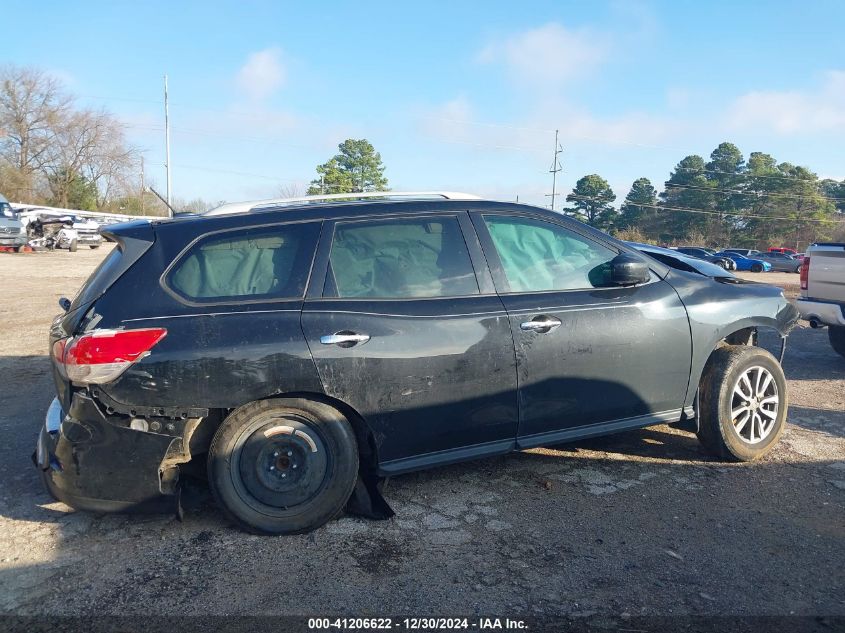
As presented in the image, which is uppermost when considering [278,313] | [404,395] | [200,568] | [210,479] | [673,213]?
[673,213]

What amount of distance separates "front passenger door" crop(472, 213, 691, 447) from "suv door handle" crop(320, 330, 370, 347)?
2.86 ft

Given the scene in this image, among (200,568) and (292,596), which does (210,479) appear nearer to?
(200,568)

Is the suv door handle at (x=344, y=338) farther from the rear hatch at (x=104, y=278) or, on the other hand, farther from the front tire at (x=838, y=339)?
the front tire at (x=838, y=339)

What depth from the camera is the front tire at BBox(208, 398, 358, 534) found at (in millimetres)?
3398

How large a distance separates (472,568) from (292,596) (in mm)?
819

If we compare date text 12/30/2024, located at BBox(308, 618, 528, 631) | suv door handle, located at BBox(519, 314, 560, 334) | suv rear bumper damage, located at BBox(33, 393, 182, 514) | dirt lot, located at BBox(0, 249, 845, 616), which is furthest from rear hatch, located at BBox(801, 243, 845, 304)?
Answer: suv rear bumper damage, located at BBox(33, 393, 182, 514)

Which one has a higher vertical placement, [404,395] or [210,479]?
[404,395]

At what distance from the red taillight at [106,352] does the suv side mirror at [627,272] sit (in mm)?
2596

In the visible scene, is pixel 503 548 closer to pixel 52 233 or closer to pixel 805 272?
pixel 805 272

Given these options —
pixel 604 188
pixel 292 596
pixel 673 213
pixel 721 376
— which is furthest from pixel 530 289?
pixel 673 213

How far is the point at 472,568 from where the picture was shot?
3084 millimetres

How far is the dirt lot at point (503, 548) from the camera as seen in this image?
2.83m

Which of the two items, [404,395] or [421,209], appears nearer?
[404,395]

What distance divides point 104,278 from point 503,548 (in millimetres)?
2448
